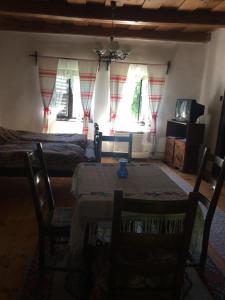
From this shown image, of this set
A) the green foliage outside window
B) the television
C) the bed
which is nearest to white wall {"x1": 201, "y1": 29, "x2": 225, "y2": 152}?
the television

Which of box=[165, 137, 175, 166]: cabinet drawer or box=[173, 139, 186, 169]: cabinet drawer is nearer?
box=[173, 139, 186, 169]: cabinet drawer

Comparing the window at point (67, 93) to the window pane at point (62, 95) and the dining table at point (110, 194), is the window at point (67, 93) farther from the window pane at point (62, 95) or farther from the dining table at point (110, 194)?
the dining table at point (110, 194)

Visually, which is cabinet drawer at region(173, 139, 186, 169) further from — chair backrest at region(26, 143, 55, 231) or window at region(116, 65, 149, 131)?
chair backrest at region(26, 143, 55, 231)

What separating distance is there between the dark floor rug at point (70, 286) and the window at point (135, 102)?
403 cm

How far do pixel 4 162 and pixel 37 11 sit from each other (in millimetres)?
2370

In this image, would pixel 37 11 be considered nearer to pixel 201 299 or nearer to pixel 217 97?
pixel 217 97

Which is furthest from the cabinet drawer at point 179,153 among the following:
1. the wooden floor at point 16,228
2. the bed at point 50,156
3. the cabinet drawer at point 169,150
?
the bed at point 50,156

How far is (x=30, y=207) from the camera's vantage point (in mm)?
3088

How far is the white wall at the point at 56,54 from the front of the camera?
A: 5305mm

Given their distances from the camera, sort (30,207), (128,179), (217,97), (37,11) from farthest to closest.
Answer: (217,97) < (37,11) < (30,207) < (128,179)

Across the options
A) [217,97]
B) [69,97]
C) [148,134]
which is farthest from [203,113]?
[69,97]

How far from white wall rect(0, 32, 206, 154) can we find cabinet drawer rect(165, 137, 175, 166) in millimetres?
685

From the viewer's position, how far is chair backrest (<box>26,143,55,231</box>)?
5.38ft

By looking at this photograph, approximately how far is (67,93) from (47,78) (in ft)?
1.65
